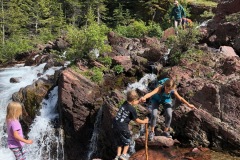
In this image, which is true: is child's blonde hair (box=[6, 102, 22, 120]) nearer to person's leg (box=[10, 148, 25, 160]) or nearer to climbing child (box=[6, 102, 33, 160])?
climbing child (box=[6, 102, 33, 160])

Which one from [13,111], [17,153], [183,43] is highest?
[13,111]

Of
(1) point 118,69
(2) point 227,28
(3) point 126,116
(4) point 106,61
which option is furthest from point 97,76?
(3) point 126,116

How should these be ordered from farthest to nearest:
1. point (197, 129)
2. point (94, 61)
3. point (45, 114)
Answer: point (94, 61), point (45, 114), point (197, 129)

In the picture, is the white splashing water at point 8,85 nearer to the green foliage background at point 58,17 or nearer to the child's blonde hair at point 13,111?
the green foliage background at point 58,17

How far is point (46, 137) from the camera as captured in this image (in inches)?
602

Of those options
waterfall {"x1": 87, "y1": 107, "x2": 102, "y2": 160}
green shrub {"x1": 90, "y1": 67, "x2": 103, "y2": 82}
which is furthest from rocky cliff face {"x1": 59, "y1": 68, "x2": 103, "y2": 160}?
green shrub {"x1": 90, "y1": 67, "x2": 103, "y2": 82}

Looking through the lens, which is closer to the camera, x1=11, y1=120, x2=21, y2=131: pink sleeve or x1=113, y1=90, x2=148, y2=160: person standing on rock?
x1=11, y1=120, x2=21, y2=131: pink sleeve

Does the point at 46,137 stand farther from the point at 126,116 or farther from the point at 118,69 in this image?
the point at 126,116

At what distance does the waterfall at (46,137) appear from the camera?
586 inches

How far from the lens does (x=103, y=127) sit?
12883mm

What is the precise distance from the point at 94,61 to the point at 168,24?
14.1 metres

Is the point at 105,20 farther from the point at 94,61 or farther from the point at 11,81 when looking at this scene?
the point at 94,61

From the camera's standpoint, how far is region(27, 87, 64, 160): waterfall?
1488 cm

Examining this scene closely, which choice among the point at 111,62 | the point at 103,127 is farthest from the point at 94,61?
the point at 103,127
